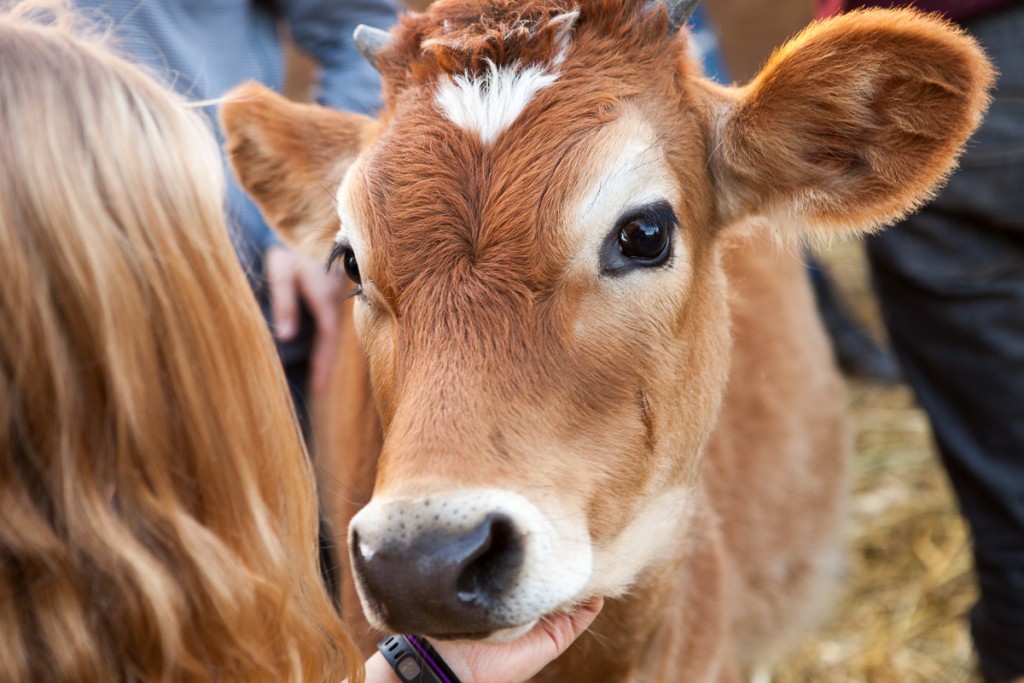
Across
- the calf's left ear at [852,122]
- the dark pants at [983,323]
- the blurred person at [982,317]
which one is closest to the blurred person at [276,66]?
the calf's left ear at [852,122]

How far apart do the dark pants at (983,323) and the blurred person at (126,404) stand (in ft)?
6.06

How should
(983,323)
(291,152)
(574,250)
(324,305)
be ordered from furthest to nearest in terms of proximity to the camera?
1. (324,305)
2. (983,323)
3. (291,152)
4. (574,250)

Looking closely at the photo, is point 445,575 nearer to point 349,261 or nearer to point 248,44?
point 349,261

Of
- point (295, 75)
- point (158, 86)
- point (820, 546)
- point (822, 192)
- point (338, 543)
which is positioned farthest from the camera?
point (295, 75)

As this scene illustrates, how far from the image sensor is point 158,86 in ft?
5.91

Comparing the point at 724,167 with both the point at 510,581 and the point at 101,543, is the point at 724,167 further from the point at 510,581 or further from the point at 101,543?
the point at 101,543

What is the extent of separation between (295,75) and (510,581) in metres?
5.51

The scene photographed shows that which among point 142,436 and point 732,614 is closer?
point 142,436

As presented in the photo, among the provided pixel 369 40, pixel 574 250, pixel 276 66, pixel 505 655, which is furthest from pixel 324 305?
pixel 505 655

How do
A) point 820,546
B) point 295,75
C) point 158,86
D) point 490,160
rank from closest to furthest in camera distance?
point 158,86 → point 490,160 → point 820,546 → point 295,75

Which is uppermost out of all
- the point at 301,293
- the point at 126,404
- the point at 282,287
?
the point at 126,404

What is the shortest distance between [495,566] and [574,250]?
0.63 meters

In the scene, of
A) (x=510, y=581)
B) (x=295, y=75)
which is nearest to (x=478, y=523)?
(x=510, y=581)

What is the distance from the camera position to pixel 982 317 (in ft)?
9.50
